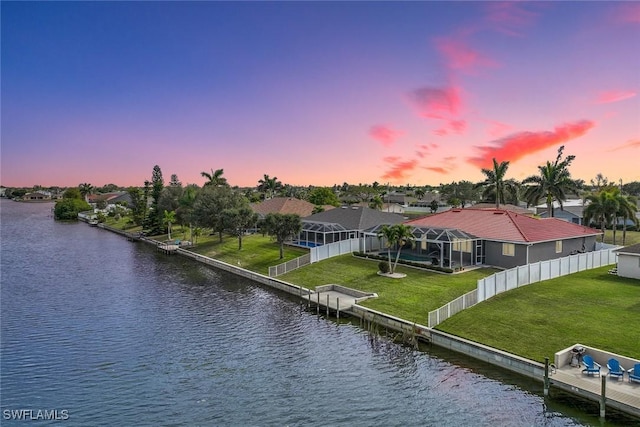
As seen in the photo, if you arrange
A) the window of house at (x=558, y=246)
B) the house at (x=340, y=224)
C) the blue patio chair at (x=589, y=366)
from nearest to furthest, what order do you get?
the blue patio chair at (x=589, y=366) → the window of house at (x=558, y=246) → the house at (x=340, y=224)

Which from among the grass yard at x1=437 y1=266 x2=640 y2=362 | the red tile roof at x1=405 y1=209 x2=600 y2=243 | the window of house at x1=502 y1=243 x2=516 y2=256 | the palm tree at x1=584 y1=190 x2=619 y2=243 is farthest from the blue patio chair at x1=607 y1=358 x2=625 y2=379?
the palm tree at x1=584 y1=190 x2=619 y2=243

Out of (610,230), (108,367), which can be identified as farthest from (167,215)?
(610,230)

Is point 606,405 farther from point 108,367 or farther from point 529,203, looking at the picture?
point 529,203

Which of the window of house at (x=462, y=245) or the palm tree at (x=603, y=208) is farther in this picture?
the palm tree at (x=603, y=208)

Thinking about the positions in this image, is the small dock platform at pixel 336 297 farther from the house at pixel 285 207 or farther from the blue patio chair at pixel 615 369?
the house at pixel 285 207

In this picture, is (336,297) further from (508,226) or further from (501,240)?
(508,226)

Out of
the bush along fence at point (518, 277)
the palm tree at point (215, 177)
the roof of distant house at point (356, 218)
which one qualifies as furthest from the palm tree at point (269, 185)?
the bush along fence at point (518, 277)

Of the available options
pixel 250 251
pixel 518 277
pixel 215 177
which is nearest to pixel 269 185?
pixel 215 177
